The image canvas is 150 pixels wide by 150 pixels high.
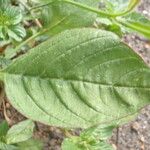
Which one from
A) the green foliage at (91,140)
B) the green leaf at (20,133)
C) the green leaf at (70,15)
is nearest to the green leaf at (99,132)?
the green foliage at (91,140)

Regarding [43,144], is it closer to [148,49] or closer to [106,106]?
[106,106]

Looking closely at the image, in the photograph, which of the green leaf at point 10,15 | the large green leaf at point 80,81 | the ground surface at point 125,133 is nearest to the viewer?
the large green leaf at point 80,81

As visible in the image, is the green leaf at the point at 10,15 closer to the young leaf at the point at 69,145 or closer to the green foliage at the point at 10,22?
the green foliage at the point at 10,22

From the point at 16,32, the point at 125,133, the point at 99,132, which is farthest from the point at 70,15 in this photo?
the point at 125,133

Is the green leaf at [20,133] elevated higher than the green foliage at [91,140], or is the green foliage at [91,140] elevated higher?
the green leaf at [20,133]

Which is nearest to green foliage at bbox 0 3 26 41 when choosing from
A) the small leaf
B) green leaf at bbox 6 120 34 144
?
the small leaf

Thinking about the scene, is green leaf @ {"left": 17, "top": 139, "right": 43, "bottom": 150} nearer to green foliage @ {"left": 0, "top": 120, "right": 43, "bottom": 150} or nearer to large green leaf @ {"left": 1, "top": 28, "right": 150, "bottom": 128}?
green foliage @ {"left": 0, "top": 120, "right": 43, "bottom": 150}
